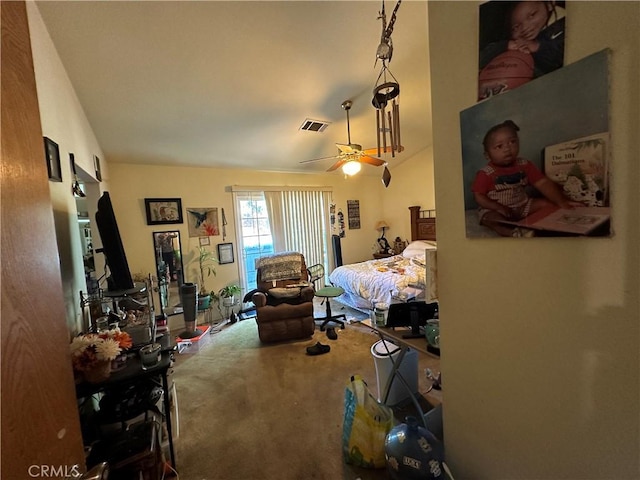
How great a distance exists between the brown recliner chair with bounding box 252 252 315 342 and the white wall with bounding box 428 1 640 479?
217 cm

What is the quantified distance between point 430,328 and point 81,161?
282 centimetres

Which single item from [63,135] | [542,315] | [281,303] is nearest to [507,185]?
[542,315]

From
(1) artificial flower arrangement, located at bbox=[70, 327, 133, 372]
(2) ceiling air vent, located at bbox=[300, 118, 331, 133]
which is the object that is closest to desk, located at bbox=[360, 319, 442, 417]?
(1) artificial flower arrangement, located at bbox=[70, 327, 133, 372]

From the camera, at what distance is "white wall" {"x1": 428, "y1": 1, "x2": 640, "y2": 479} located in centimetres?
Answer: 69

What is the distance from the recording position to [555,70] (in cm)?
78

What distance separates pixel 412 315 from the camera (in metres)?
1.62

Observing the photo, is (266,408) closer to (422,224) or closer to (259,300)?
(259,300)

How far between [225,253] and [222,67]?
2.76 metres

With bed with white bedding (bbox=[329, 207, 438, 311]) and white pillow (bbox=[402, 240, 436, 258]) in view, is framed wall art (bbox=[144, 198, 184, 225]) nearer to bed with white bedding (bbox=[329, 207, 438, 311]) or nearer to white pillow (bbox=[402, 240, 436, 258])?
bed with white bedding (bbox=[329, 207, 438, 311])

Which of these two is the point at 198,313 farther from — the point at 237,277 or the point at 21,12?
the point at 21,12

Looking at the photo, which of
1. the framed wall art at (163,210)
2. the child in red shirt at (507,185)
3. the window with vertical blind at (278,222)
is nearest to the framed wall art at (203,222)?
the framed wall art at (163,210)

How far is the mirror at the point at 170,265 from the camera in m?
3.69

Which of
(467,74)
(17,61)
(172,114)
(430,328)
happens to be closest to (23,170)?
(17,61)

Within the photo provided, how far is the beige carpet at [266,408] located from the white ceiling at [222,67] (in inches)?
103
